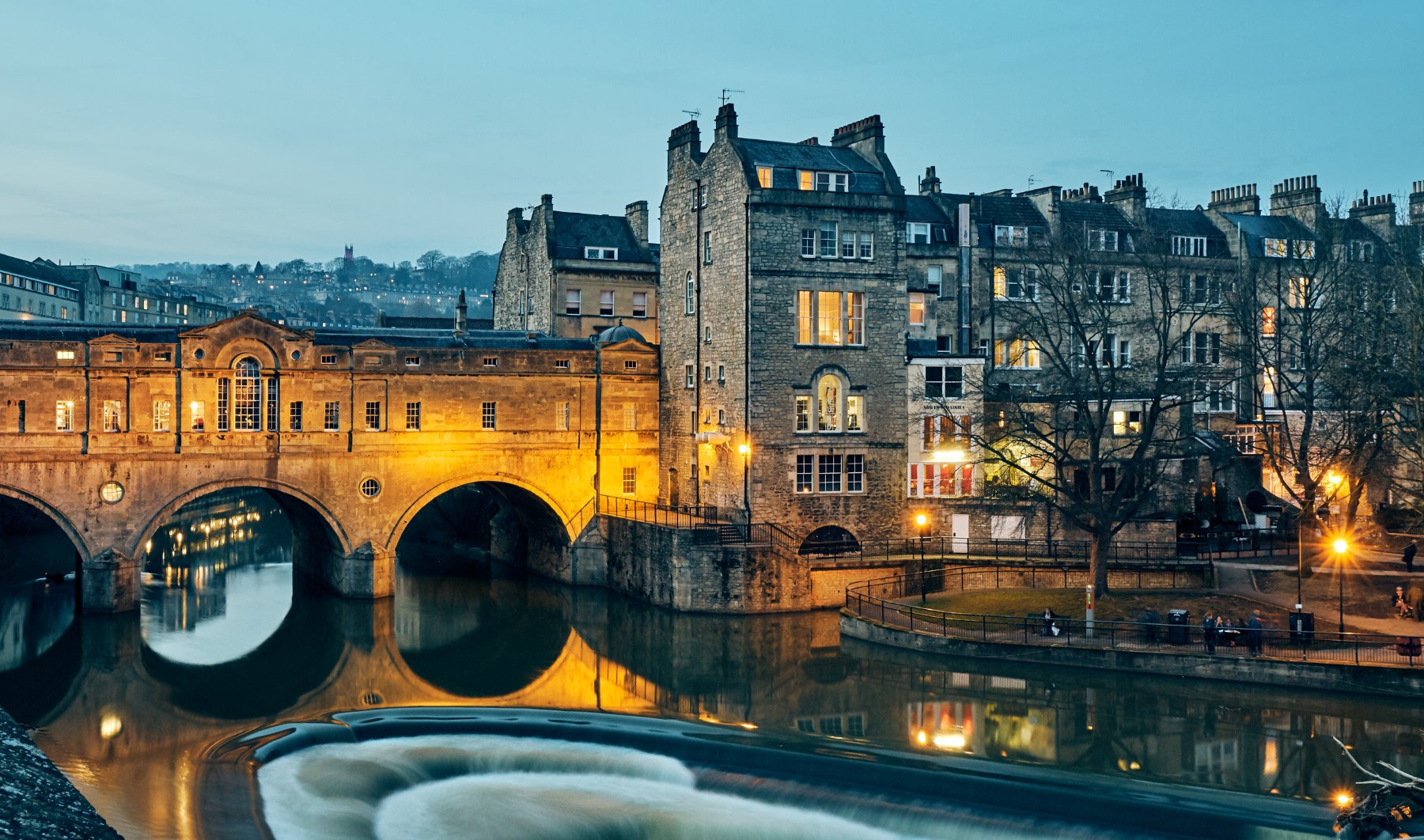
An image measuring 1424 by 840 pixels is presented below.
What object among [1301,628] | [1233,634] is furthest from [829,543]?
[1301,628]

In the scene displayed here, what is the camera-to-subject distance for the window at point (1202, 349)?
57.3m

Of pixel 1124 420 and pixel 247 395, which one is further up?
pixel 247 395

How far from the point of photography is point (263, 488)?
46906mm

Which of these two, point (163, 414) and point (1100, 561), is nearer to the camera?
point (1100, 561)

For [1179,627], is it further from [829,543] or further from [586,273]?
→ [586,273]

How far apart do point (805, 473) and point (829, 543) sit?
8.87 ft

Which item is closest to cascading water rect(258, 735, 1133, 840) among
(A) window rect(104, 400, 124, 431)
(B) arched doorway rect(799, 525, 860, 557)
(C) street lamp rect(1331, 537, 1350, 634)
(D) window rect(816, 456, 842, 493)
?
(C) street lamp rect(1331, 537, 1350, 634)

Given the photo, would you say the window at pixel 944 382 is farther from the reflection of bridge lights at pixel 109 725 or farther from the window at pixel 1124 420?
the reflection of bridge lights at pixel 109 725

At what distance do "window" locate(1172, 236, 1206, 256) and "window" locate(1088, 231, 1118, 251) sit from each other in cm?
325

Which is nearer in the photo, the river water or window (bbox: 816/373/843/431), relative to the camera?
the river water

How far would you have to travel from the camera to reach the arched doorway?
47656 mm

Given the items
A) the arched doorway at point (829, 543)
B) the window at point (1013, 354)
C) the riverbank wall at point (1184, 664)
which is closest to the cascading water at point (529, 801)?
the riverbank wall at point (1184, 664)

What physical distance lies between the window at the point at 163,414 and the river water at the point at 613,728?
21.5 ft

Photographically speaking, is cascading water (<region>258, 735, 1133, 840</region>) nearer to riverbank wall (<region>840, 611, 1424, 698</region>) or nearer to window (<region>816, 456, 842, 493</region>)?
riverbank wall (<region>840, 611, 1424, 698</region>)
